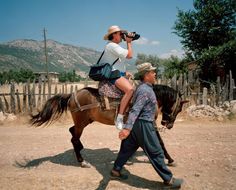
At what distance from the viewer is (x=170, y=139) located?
7.24m

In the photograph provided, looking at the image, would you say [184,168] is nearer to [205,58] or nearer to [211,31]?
[205,58]

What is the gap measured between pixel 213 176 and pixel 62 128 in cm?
655

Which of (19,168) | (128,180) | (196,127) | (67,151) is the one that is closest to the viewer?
(128,180)

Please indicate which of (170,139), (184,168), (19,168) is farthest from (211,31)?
(19,168)

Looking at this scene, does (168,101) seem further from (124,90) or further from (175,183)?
(175,183)

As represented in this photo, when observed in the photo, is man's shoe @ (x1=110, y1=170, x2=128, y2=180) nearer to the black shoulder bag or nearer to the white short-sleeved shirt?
the black shoulder bag

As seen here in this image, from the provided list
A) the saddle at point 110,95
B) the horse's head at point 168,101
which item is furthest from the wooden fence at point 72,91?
the saddle at point 110,95

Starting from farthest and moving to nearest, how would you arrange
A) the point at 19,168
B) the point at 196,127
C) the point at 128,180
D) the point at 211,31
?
the point at 211,31, the point at 196,127, the point at 19,168, the point at 128,180

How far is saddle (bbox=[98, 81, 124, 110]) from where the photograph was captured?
4824 mm

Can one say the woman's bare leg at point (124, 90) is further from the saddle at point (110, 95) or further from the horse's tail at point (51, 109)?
the horse's tail at point (51, 109)

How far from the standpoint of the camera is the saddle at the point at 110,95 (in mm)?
4824

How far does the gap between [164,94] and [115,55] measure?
1.30 meters

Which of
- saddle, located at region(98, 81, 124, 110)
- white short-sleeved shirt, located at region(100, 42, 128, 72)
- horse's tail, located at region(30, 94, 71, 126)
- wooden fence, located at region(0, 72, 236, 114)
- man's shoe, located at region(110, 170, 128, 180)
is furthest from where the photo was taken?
wooden fence, located at region(0, 72, 236, 114)

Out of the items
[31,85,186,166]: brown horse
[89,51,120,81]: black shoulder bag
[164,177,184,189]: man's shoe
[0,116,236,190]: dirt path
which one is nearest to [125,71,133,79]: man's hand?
[89,51,120,81]: black shoulder bag
